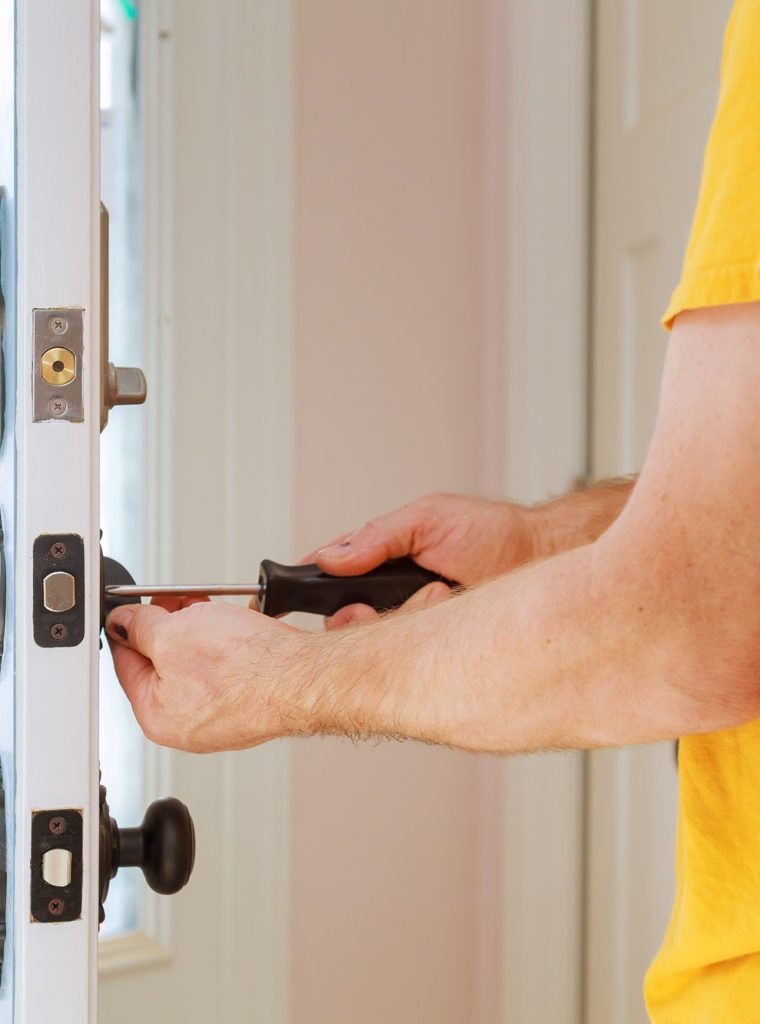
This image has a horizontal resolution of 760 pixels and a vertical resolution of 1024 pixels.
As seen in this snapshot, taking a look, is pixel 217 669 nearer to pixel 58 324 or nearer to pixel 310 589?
pixel 310 589

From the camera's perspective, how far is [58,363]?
1.49 feet

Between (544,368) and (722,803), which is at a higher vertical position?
(544,368)

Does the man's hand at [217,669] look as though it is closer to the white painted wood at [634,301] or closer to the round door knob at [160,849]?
the round door knob at [160,849]

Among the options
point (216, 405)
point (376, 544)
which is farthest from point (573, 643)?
point (216, 405)

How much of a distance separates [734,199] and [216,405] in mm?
879

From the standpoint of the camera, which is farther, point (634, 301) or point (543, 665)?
point (634, 301)

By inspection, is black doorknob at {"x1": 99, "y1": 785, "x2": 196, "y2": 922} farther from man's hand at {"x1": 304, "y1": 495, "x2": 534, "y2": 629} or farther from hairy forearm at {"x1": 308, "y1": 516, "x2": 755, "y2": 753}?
man's hand at {"x1": 304, "y1": 495, "x2": 534, "y2": 629}

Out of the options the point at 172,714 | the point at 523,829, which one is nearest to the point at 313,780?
the point at 523,829

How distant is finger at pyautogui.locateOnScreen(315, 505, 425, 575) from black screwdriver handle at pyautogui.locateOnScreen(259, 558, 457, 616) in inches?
0.6

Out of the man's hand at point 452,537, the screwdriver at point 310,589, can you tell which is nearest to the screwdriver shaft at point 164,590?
the screwdriver at point 310,589

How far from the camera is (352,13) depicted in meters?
1.36

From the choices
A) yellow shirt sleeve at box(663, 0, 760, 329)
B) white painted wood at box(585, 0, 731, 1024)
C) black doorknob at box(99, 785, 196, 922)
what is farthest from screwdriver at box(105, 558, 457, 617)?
white painted wood at box(585, 0, 731, 1024)

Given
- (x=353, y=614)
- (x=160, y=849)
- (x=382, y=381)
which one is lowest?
(x=160, y=849)

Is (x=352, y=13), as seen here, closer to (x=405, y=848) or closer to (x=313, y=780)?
(x=313, y=780)
